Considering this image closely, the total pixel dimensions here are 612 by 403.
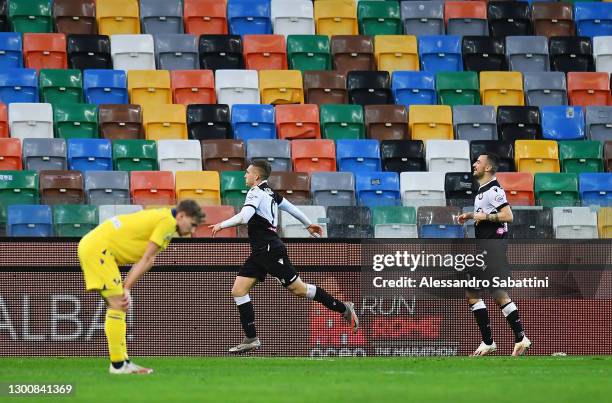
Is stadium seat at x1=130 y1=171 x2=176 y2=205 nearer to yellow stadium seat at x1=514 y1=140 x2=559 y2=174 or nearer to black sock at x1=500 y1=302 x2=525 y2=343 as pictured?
black sock at x1=500 y1=302 x2=525 y2=343

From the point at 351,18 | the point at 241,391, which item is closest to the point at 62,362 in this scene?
the point at 241,391

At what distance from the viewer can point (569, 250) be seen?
1527 centimetres

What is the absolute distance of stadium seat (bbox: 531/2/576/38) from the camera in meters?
22.3

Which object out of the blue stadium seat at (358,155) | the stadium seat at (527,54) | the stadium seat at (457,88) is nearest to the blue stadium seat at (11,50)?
the blue stadium seat at (358,155)

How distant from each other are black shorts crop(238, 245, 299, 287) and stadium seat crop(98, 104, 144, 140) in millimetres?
5625

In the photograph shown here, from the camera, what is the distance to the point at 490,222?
14.6 metres

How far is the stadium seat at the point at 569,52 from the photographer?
71.0 feet

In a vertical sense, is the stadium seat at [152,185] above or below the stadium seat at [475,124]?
below

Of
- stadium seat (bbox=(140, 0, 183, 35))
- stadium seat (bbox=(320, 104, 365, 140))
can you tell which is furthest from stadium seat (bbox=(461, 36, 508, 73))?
stadium seat (bbox=(140, 0, 183, 35))

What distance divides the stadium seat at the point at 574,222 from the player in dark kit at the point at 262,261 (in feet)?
9.50

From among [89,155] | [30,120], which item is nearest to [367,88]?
[89,155]

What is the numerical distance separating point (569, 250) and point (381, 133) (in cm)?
512

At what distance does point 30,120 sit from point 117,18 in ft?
10.1

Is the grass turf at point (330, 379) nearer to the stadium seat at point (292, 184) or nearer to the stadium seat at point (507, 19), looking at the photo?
the stadium seat at point (292, 184)
